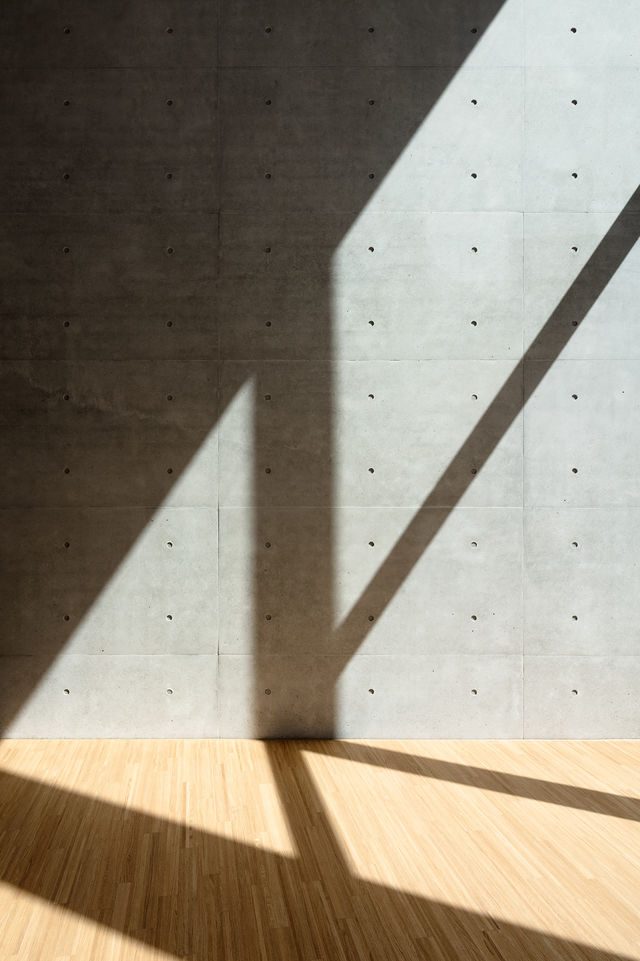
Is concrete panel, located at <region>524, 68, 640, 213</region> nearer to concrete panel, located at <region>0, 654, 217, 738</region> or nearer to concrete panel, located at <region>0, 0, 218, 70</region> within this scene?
concrete panel, located at <region>0, 0, 218, 70</region>

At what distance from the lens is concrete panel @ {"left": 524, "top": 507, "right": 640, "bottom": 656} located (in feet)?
16.0

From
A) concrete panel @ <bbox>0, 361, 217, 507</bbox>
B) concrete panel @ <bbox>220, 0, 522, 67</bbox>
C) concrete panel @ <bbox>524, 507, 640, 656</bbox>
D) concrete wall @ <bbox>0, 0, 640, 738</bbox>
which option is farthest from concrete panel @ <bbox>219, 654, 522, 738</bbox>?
concrete panel @ <bbox>220, 0, 522, 67</bbox>

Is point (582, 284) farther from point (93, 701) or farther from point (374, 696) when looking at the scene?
point (93, 701)

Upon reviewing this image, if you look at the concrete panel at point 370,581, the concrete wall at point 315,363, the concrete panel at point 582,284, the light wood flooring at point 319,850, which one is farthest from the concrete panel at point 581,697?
the concrete panel at point 582,284

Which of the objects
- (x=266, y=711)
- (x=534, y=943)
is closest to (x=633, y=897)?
(x=534, y=943)

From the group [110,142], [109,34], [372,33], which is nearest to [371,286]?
[372,33]

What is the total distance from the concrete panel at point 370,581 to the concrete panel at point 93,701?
502 mm

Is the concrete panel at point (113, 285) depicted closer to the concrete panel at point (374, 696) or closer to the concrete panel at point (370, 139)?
the concrete panel at point (370, 139)

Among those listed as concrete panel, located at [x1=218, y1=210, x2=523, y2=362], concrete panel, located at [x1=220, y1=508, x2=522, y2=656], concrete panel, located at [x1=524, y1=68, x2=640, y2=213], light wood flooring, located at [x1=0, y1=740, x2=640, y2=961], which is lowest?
light wood flooring, located at [x1=0, y1=740, x2=640, y2=961]

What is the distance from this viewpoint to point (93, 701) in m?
4.78

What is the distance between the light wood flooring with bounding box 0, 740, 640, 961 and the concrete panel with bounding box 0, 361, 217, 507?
5.07 ft

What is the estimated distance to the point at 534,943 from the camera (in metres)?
2.67

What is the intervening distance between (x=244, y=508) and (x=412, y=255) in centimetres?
189

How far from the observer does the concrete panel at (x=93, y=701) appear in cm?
477
